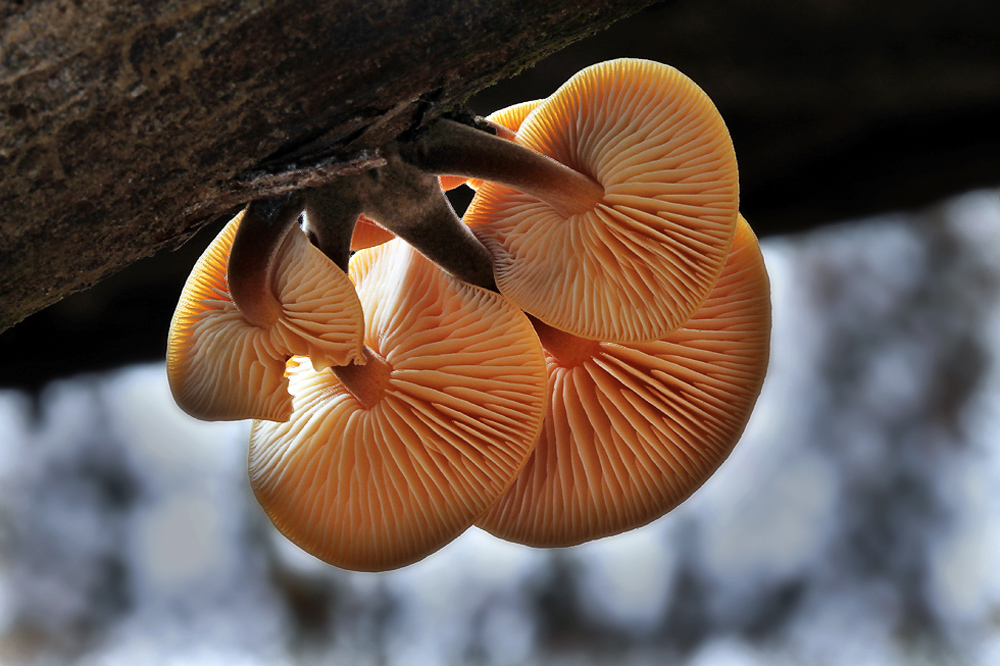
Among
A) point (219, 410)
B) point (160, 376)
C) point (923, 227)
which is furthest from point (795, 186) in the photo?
point (160, 376)

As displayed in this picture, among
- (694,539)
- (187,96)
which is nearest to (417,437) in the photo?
(187,96)

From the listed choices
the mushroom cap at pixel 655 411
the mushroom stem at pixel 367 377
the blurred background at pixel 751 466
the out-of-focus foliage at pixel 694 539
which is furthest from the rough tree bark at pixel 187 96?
the out-of-focus foliage at pixel 694 539

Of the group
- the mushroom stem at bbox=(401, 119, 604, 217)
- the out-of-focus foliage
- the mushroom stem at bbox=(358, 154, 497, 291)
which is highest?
the mushroom stem at bbox=(401, 119, 604, 217)

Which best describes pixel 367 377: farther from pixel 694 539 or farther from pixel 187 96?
pixel 694 539

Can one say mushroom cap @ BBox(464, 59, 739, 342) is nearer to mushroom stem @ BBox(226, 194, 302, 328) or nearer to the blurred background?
mushroom stem @ BBox(226, 194, 302, 328)

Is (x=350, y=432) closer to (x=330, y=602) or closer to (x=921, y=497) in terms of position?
(x=330, y=602)

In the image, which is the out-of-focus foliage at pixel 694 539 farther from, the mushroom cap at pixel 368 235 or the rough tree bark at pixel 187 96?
the rough tree bark at pixel 187 96

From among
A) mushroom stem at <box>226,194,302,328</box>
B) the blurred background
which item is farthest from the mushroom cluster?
the blurred background

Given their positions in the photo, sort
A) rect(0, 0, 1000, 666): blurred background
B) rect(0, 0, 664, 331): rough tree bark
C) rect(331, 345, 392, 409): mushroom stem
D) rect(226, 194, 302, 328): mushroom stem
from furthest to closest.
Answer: rect(0, 0, 1000, 666): blurred background → rect(331, 345, 392, 409): mushroom stem → rect(226, 194, 302, 328): mushroom stem → rect(0, 0, 664, 331): rough tree bark
